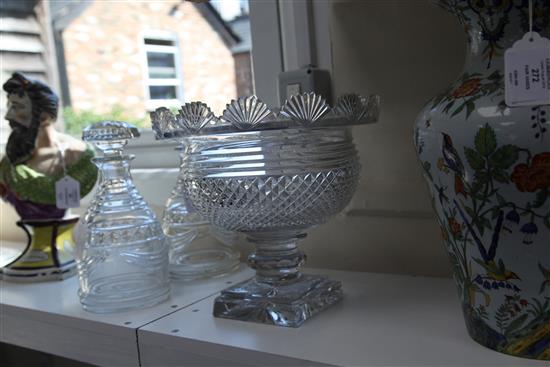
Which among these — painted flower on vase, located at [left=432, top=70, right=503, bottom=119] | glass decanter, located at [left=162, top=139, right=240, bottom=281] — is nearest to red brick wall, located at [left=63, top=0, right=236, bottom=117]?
glass decanter, located at [left=162, top=139, right=240, bottom=281]

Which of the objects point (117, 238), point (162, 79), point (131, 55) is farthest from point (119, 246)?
point (131, 55)

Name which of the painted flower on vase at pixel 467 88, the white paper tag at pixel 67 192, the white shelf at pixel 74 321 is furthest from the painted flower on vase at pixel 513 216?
the white paper tag at pixel 67 192

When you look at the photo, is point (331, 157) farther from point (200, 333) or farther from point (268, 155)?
point (200, 333)

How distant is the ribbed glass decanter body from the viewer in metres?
0.88

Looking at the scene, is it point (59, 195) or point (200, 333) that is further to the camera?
point (59, 195)

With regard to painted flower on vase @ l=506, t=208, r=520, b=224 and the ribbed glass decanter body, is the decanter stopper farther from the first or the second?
painted flower on vase @ l=506, t=208, r=520, b=224

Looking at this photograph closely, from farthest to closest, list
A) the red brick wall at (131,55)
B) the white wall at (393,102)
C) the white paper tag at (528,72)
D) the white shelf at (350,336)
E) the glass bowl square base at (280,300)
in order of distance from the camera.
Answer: the red brick wall at (131,55) < the white wall at (393,102) < the glass bowl square base at (280,300) < the white shelf at (350,336) < the white paper tag at (528,72)

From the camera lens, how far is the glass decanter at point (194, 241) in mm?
1021

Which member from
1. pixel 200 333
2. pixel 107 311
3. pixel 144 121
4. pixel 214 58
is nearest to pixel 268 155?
pixel 200 333

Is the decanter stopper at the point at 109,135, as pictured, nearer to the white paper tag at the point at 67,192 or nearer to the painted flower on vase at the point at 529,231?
the white paper tag at the point at 67,192

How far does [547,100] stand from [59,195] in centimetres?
85

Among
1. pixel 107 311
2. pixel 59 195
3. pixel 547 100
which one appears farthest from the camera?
pixel 59 195

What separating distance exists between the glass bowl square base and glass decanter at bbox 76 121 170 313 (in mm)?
147

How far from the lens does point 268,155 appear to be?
0.70 meters
